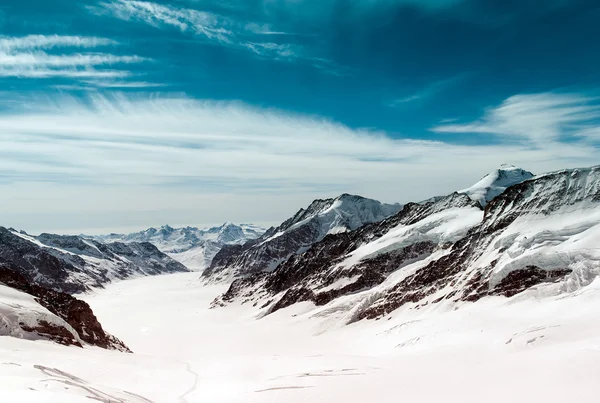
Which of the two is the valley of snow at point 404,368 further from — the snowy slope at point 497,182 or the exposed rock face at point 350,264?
the snowy slope at point 497,182

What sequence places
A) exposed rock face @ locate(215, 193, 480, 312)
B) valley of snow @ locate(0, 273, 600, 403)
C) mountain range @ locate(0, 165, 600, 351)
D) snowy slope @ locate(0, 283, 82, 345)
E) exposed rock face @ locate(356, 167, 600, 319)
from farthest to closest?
exposed rock face @ locate(215, 193, 480, 312) → exposed rock face @ locate(356, 167, 600, 319) → mountain range @ locate(0, 165, 600, 351) → snowy slope @ locate(0, 283, 82, 345) → valley of snow @ locate(0, 273, 600, 403)

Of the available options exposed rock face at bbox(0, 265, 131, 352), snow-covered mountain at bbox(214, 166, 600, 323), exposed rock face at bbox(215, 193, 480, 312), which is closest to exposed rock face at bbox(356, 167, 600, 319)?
snow-covered mountain at bbox(214, 166, 600, 323)

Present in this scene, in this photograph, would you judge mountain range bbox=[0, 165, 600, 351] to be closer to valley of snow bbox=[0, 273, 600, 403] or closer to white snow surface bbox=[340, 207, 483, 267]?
white snow surface bbox=[340, 207, 483, 267]

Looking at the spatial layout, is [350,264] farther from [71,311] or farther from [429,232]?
[71,311]

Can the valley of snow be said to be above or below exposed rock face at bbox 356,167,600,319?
below

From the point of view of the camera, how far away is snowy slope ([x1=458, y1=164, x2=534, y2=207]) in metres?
156

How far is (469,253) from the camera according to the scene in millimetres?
66688

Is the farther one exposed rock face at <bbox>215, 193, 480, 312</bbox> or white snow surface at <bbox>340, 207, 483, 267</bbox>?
exposed rock face at <bbox>215, 193, 480, 312</bbox>

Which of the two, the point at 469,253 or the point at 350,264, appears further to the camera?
the point at 350,264

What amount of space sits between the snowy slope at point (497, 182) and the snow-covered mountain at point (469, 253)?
182 feet

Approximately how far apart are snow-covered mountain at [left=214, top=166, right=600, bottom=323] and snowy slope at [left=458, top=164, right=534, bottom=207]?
55589 millimetres

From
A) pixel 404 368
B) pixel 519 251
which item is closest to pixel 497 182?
pixel 519 251

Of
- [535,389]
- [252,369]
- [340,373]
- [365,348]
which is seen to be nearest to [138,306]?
[365,348]

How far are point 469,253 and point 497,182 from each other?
118 metres
